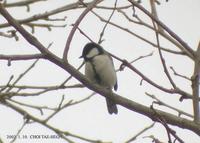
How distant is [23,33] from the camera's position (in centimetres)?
180

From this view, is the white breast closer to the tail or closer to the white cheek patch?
the white cheek patch

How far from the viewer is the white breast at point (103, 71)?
3647 mm

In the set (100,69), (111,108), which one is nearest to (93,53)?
(100,69)

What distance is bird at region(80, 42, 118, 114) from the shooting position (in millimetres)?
3646

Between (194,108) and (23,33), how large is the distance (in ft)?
2.17

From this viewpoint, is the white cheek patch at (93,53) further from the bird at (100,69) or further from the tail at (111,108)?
the tail at (111,108)

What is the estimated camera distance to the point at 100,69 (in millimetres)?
3723

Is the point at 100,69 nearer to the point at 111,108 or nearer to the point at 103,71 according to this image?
the point at 103,71

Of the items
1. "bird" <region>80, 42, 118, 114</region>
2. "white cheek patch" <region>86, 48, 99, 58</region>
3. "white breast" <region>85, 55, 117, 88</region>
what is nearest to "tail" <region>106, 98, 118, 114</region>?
"bird" <region>80, 42, 118, 114</region>

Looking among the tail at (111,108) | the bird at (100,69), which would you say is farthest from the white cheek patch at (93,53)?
the tail at (111,108)

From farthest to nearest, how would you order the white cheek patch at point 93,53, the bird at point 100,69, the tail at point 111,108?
the tail at point 111,108 < the white cheek patch at point 93,53 < the bird at point 100,69

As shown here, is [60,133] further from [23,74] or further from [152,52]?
[152,52]

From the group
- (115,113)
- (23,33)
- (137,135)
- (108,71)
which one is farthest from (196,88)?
(115,113)

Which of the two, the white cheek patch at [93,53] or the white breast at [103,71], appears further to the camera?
the white cheek patch at [93,53]
